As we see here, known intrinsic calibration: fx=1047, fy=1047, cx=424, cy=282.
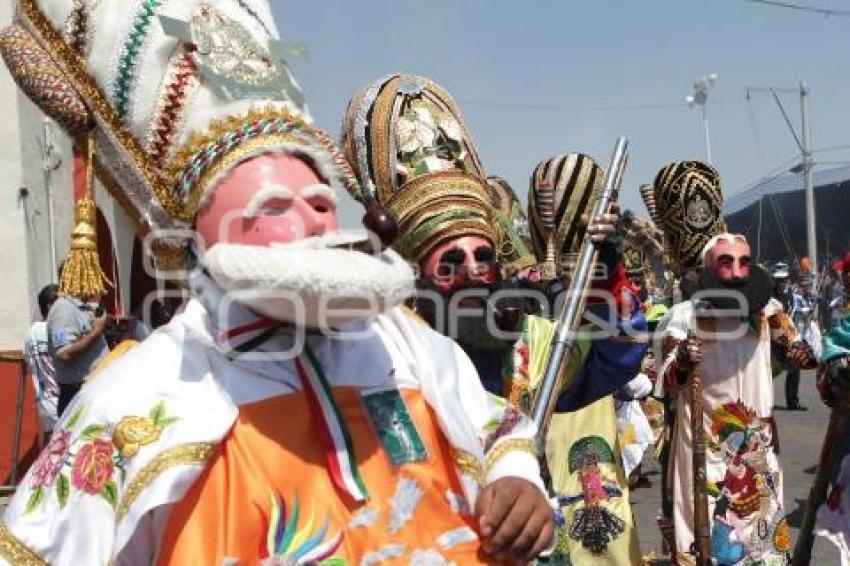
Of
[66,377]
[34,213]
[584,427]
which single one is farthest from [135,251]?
[34,213]

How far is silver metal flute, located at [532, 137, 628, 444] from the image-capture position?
2875 mm

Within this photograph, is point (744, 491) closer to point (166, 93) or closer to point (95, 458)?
point (166, 93)

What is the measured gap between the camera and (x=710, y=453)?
18.2 ft

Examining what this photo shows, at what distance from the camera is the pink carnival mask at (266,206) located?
2.01 meters

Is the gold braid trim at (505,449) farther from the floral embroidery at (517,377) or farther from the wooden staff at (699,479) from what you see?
the wooden staff at (699,479)

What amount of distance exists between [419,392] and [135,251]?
0.91 m

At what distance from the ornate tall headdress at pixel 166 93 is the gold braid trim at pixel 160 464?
0.50 meters

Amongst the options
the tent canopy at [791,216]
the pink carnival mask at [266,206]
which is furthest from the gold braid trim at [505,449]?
the tent canopy at [791,216]

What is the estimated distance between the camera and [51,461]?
1.92 meters

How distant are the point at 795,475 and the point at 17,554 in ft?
23.2

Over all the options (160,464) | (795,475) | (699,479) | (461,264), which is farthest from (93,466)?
(795,475)

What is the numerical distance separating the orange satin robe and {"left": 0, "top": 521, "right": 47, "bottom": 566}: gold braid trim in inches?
8.3

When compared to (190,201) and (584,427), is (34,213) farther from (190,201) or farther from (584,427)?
(190,201)

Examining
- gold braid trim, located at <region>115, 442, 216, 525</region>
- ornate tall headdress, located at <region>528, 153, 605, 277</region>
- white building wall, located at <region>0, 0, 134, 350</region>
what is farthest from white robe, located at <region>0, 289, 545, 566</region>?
white building wall, located at <region>0, 0, 134, 350</region>
